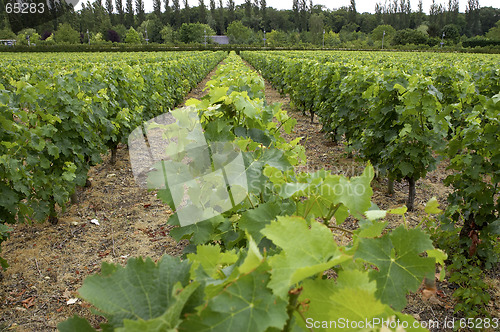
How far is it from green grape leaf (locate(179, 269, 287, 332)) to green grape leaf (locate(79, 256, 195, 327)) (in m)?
0.08

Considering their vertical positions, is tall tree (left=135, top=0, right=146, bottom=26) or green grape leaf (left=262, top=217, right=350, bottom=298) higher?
tall tree (left=135, top=0, right=146, bottom=26)

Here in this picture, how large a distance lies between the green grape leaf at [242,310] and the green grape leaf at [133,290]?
81 mm

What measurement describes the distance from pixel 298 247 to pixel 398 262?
0.34 metres

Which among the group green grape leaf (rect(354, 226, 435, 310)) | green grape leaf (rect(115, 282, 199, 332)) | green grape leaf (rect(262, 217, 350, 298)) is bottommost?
green grape leaf (rect(354, 226, 435, 310))

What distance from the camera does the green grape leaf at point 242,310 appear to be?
67 centimetres

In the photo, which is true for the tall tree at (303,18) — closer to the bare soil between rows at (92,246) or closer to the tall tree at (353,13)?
the tall tree at (353,13)

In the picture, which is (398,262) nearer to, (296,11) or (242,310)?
(242,310)

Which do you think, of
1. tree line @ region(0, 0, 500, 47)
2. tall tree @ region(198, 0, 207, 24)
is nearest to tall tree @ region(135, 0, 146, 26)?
tree line @ region(0, 0, 500, 47)

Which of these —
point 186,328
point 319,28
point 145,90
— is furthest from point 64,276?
point 319,28

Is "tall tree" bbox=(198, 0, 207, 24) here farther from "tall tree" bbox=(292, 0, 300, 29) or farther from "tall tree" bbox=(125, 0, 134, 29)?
"tall tree" bbox=(292, 0, 300, 29)

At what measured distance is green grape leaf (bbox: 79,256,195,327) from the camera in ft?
2.40

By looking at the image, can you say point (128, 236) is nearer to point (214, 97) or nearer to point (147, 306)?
point (214, 97)

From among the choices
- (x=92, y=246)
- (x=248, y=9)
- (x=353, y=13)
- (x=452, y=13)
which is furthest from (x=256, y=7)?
(x=92, y=246)

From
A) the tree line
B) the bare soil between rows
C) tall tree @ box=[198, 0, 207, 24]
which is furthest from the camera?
tall tree @ box=[198, 0, 207, 24]
